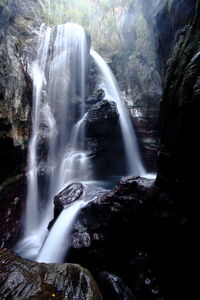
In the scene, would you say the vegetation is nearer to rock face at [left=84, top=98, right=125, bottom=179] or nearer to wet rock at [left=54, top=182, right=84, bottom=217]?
rock face at [left=84, top=98, right=125, bottom=179]

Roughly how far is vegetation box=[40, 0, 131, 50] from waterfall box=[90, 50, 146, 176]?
225 inches

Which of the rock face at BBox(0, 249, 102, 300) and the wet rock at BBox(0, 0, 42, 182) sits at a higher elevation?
the wet rock at BBox(0, 0, 42, 182)

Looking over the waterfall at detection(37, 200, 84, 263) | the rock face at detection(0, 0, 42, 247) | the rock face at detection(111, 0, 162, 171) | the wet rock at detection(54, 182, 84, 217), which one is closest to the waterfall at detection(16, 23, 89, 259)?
the waterfall at detection(37, 200, 84, 263)

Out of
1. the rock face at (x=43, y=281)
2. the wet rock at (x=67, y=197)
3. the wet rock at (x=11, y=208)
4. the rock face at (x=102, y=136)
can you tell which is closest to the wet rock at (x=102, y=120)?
the rock face at (x=102, y=136)

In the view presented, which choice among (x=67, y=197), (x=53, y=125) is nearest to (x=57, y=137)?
(x=53, y=125)

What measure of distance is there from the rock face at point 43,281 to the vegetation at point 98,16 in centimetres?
1980

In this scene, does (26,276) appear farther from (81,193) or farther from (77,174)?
(77,174)

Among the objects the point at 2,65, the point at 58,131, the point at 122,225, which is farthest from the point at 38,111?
the point at 122,225

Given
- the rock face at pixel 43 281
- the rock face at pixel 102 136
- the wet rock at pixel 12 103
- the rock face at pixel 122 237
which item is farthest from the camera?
the rock face at pixel 102 136

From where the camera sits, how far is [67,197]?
21.4 ft

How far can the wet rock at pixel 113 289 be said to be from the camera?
3413 mm

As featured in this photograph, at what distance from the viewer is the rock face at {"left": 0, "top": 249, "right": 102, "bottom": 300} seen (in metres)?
2.36

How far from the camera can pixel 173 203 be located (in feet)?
13.2

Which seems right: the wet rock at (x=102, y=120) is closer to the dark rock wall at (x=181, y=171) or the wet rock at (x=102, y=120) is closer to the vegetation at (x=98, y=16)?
the dark rock wall at (x=181, y=171)
